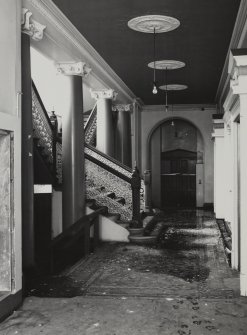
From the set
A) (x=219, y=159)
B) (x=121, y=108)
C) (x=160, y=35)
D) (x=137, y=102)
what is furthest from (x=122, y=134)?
(x=160, y=35)

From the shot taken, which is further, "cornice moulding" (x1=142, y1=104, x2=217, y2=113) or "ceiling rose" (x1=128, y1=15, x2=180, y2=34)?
"cornice moulding" (x1=142, y1=104, x2=217, y2=113)

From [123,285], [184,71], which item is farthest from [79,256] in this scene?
[184,71]

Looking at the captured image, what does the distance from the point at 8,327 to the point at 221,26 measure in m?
6.04

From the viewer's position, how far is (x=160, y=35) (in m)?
8.35

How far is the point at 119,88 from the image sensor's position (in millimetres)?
13453

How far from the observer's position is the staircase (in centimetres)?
1012

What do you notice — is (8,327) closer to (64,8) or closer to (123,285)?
(123,285)

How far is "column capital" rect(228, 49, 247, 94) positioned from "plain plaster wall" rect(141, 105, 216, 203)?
12.0 m

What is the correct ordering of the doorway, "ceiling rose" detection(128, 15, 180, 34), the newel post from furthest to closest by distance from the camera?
the newel post, "ceiling rose" detection(128, 15, 180, 34), the doorway

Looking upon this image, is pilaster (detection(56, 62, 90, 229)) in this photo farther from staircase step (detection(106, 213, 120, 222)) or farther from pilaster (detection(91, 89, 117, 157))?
pilaster (detection(91, 89, 117, 157))

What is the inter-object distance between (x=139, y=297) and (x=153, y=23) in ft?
15.1

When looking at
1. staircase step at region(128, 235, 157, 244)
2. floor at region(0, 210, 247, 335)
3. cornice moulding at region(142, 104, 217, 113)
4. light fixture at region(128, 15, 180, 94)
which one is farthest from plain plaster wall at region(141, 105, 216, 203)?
light fixture at region(128, 15, 180, 94)

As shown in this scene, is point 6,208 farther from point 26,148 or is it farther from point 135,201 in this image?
point 135,201

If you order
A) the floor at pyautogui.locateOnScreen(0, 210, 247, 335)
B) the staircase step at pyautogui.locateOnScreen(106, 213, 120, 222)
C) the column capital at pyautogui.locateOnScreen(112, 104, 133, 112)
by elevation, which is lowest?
the floor at pyautogui.locateOnScreen(0, 210, 247, 335)
